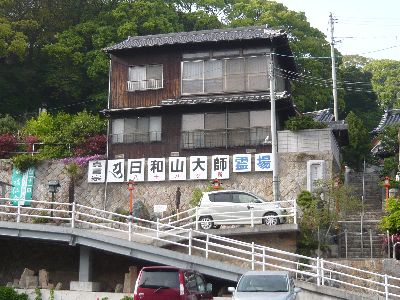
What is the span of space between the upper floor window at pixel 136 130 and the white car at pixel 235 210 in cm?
892

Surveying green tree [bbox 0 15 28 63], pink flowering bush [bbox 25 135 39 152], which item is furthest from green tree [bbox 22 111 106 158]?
green tree [bbox 0 15 28 63]

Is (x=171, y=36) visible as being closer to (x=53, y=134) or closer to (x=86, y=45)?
(x=53, y=134)

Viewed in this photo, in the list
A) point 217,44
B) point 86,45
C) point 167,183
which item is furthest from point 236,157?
point 86,45

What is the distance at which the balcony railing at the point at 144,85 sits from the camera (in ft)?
115

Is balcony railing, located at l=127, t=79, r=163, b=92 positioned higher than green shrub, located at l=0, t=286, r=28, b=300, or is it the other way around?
balcony railing, located at l=127, t=79, r=163, b=92

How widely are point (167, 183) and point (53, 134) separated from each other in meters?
8.24

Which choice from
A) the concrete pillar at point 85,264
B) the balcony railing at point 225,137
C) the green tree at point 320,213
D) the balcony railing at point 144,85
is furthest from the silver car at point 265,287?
the balcony railing at point 144,85

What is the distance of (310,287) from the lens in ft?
66.9

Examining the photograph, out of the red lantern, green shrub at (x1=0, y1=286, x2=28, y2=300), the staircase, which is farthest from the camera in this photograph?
the red lantern

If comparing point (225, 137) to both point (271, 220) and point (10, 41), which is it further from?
point (10, 41)

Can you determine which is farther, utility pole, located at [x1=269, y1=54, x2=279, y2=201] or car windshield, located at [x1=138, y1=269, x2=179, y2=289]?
utility pole, located at [x1=269, y1=54, x2=279, y2=201]

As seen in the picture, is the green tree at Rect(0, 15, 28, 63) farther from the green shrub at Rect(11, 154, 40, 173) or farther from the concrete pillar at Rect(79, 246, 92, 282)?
the concrete pillar at Rect(79, 246, 92, 282)

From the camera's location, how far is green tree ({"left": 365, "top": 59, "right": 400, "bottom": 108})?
6238 cm

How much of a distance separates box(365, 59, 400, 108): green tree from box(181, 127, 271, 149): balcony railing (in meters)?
31.0
